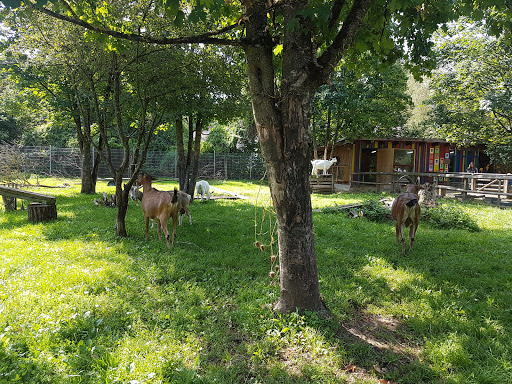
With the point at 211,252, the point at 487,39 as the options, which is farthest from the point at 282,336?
the point at 487,39

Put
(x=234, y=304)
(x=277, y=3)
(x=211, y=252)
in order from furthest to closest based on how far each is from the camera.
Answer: (x=211, y=252)
(x=234, y=304)
(x=277, y=3)

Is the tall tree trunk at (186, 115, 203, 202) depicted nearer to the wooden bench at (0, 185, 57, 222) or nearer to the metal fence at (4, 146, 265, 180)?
the wooden bench at (0, 185, 57, 222)

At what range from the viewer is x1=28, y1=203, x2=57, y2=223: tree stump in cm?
817

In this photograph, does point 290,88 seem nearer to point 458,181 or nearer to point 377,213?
point 377,213

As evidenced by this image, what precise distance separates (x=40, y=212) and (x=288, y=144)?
7.82 m

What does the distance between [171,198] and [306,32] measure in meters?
4.31

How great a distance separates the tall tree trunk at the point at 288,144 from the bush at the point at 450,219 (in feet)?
21.9

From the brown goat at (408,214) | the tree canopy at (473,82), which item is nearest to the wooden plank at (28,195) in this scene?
the brown goat at (408,214)

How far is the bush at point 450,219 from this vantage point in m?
8.24

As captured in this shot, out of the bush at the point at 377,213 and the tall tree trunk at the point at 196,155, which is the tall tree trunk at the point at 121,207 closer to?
the tall tree trunk at the point at 196,155

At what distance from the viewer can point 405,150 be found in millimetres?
20203

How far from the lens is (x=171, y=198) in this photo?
6.36m

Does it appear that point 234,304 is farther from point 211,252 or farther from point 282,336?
point 211,252

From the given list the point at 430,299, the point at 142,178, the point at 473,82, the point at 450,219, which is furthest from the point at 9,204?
the point at 473,82
